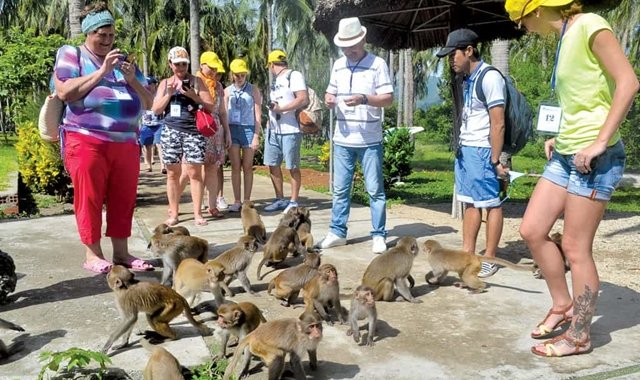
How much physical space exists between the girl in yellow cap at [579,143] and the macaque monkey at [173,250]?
274 centimetres

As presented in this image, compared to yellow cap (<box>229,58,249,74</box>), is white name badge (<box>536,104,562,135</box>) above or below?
below

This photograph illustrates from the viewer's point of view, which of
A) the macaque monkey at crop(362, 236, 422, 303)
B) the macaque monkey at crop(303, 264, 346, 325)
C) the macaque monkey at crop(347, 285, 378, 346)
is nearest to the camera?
the macaque monkey at crop(347, 285, 378, 346)

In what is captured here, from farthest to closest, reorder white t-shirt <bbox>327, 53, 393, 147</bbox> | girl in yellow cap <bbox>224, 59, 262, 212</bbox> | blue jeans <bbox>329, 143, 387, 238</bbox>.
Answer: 1. girl in yellow cap <bbox>224, 59, 262, 212</bbox>
2. blue jeans <bbox>329, 143, 387, 238</bbox>
3. white t-shirt <bbox>327, 53, 393, 147</bbox>

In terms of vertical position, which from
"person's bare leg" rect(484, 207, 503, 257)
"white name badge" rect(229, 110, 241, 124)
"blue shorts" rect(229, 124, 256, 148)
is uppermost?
"white name badge" rect(229, 110, 241, 124)

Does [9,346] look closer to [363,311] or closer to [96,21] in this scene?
[363,311]

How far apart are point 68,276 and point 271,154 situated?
12.6 feet

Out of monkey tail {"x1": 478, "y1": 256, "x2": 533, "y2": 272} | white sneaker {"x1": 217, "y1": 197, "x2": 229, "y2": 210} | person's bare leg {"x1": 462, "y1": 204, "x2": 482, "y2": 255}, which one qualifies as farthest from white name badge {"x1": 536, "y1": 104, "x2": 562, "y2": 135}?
white sneaker {"x1": 217, "y1": 197, "x2": 229, "y2": 210}

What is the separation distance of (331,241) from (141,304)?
9.70 ft

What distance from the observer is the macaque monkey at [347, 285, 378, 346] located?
394 cm

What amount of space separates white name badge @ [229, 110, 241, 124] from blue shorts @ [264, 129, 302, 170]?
1.59 feet

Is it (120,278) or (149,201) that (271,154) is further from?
(120,278)

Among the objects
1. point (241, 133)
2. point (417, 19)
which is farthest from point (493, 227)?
point (417, 19)

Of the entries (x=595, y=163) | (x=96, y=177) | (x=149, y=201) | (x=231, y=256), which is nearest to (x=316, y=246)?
(x=231, y=256)

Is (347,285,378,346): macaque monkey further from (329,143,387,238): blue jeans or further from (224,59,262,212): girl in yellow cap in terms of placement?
(224,59,262,212): girl in yellow cap
